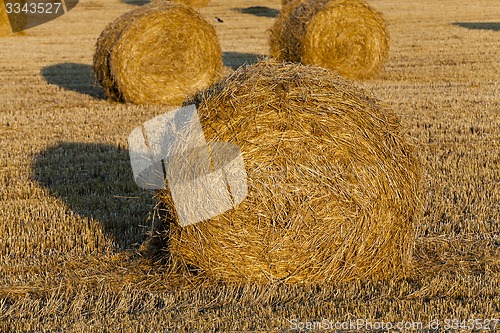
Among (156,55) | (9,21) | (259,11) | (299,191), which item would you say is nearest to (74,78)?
(156,55)

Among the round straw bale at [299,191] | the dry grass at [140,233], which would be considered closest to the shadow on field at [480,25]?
the dry grass at [140,233]

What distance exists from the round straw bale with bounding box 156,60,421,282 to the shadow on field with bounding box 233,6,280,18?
22829mm

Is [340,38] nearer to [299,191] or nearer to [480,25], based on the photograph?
[299,191]

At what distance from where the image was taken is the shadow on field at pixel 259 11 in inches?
1078

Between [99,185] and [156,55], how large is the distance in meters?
5.04

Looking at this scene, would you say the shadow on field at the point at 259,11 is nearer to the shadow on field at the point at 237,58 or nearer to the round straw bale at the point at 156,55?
the shadow on field at the point at 237,58

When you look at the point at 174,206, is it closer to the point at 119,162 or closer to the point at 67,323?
the point at 67,323

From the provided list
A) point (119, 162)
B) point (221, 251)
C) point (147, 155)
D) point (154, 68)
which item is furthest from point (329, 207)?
point (154, 68)

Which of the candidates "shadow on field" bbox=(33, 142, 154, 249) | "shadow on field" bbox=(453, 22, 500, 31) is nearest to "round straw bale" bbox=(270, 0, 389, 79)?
"shadow on field" bbox=(33, 142, 154, 249)

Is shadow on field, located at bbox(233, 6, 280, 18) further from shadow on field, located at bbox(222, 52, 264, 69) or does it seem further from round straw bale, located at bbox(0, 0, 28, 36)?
shadow on field, located at bbox(222, 52, 264, 69)

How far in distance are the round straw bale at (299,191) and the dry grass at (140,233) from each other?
165 millimetres

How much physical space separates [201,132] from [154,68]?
283 inches

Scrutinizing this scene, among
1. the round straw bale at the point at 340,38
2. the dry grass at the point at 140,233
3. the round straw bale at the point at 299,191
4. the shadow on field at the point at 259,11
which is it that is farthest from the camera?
the shadow on field at the point at 259,11

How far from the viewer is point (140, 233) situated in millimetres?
5746
